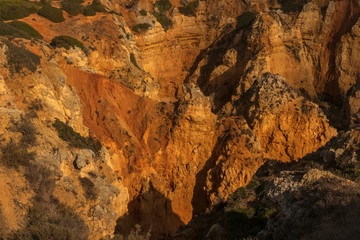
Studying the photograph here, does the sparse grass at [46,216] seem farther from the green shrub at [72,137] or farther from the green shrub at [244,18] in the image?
the green shrub at [244,18]

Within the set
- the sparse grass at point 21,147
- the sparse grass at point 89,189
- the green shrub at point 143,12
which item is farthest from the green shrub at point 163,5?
the sparse grass at point 89,189

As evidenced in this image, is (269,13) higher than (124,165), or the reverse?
(269,13)

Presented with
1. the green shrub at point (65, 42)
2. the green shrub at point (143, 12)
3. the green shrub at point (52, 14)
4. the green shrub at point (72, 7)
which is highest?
the green shrub at point (143, 12)

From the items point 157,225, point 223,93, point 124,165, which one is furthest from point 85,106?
point 223,93

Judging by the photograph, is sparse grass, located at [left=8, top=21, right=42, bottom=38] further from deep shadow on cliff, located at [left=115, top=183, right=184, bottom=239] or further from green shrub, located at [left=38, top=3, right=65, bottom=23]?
deep shadow on cliff, located at [left=115, top=183, right=184, bottom=239]

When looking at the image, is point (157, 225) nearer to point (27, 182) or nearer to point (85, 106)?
point (85, 106)

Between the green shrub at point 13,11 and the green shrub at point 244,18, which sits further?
the green shrub at point 244,18

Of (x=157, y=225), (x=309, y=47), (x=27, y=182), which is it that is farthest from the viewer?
(x=309, y=47)
